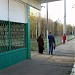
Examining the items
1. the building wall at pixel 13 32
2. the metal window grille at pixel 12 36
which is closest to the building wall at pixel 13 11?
the building wall at pixel 13 32

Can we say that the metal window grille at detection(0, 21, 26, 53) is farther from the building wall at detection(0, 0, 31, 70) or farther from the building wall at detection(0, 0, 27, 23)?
the building wall at detection(0, 0, 27, 23)

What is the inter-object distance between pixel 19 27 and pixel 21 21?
414mm

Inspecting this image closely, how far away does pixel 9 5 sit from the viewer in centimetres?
1603

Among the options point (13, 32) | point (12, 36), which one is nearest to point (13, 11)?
point (13, 32)

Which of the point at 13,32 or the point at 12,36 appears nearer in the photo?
the point at 12,36

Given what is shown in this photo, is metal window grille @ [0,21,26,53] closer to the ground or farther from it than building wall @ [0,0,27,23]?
closer to the ground

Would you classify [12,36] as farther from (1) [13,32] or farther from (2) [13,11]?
(2) [13,11]

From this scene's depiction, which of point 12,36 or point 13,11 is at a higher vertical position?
point 13,11

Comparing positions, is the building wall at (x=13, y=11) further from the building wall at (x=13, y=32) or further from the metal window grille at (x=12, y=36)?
the metal window grille at (x=12, y=36)

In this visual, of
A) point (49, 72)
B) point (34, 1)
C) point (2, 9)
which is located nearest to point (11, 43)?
point (2, 9)

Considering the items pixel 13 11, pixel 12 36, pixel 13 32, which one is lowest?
pixel 12 36

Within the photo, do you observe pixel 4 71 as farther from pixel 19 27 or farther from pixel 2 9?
pixel 19 27

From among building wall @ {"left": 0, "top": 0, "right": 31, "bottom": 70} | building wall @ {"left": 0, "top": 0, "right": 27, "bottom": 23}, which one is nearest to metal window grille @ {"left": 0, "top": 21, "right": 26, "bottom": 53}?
building wall @ {"left": 0, "top": 0, "right": 31, "bottom": 70}

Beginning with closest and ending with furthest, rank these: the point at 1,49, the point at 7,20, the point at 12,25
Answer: the point at 1,49 → the point at 7,20 → the point at 12,25
